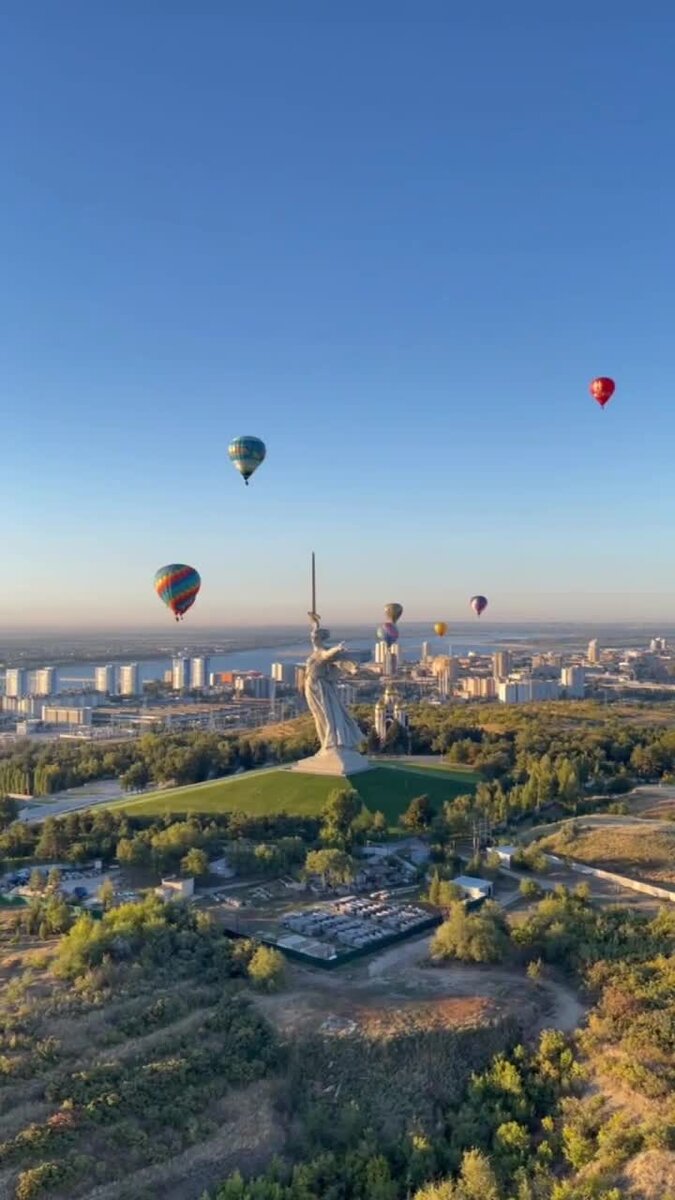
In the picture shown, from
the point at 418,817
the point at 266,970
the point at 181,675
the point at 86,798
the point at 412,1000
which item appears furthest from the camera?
the point at 181,675

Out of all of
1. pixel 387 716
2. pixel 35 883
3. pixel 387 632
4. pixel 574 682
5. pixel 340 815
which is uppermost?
pixel 387 632

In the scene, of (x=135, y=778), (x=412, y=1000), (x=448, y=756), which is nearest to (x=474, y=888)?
(x=412, y=1000)

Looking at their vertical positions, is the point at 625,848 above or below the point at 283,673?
below

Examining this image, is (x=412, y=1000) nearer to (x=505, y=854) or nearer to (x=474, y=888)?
(x=474, y=888)

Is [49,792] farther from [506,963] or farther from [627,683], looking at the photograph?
[627,683]

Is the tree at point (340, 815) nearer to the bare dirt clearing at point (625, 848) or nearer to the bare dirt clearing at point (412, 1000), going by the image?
the bare dirt clearing at point (625, 848)

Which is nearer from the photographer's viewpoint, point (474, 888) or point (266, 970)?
point (266, 970)

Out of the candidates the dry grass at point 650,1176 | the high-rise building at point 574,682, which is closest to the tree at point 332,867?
the dry grass at point 650,1176

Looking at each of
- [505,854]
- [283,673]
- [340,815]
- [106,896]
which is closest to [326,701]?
[340,815]

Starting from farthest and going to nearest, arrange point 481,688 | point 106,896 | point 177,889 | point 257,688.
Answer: point 257,688 → point 481,688 → point 177,889 → point 106,896
